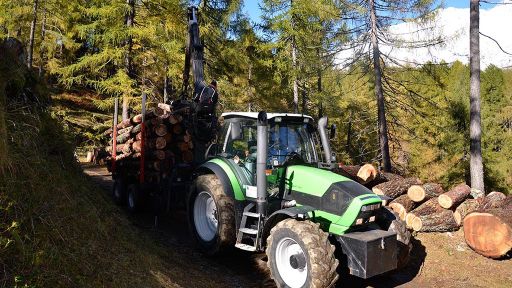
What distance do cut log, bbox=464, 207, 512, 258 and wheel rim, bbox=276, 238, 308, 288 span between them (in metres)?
4.18

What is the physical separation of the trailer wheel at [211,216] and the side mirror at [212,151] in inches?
19.9

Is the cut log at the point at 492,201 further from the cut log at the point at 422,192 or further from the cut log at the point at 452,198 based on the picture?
the cut log at the point at 422,192

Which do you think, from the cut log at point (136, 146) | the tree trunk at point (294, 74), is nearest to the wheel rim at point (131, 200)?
the cut log at point (136, 146)

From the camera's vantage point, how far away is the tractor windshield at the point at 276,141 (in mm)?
6551

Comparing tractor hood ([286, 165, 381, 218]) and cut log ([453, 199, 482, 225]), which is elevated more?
tractor hood ([286, 165, 381, 218])

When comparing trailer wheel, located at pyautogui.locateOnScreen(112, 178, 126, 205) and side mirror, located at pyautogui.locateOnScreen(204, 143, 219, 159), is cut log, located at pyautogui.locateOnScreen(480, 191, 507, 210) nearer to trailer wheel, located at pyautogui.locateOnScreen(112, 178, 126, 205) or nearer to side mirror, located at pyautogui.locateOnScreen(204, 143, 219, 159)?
side mirror, located at pyautogui.locateOnScreen(204, 143, 219, 159)

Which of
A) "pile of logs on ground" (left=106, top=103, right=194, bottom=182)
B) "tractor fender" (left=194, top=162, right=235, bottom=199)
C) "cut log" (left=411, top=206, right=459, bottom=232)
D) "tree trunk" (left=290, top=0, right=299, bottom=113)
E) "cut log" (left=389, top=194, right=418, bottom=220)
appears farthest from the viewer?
"tree trunk" (left=290, top=0, right=299, bottom=113)

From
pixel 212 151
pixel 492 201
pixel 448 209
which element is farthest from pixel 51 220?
pixel 492 201

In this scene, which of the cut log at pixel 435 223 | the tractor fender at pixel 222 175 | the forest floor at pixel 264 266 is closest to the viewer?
the forest floor at pixel 264 266

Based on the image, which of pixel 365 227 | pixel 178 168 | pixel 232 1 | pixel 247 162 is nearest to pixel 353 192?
pixel 365 227

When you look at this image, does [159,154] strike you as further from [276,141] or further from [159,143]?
[276,141]

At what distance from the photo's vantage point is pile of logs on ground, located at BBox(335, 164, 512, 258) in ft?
24.7

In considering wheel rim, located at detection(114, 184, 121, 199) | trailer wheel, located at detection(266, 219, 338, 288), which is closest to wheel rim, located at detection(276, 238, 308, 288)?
trailer wheel, located at detection(266, 219, 338, 288)

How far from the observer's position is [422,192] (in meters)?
8.87
